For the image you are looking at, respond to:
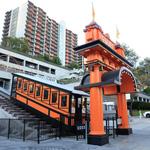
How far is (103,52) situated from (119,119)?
4896 millimetres

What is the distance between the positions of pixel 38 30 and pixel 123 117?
3218 inches

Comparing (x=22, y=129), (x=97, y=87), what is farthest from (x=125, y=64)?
(x=22, y=129)

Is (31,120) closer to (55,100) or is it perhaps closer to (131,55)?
(55,100)

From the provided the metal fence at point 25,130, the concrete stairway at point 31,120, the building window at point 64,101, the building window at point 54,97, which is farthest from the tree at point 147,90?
the metal fence at point 25,130

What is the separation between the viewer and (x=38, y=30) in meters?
89.4

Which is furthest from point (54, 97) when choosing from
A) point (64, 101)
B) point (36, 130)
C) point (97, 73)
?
point (97, 73)

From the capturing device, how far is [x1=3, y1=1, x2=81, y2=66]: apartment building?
8369 cm

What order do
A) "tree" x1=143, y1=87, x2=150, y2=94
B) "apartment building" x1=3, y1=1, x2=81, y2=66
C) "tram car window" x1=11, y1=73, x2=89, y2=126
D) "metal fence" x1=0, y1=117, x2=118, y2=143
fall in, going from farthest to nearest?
"apartment building" x1=3, y1=1, x2=81, y2=66, "tree" x1=143, y1=87, x2=150, y2=94, "tram car window" x1=11, y1=73, x2=89, y2=126, "metal fence" x1=0, y1=117, x2=118, y2=143

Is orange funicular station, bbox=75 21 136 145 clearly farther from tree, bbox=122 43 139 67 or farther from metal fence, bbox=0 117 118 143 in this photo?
tree, bbox=122 43 139 67

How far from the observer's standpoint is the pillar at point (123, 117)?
42.5 ft

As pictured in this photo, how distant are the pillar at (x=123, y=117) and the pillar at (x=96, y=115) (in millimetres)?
3617

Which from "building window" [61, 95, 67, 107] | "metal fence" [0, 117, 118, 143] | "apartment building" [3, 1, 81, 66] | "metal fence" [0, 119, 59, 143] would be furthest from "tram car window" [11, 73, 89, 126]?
"apartment building" [3, 1, 81, 66]

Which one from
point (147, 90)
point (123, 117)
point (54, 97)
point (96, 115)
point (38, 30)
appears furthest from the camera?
point (38, 30)

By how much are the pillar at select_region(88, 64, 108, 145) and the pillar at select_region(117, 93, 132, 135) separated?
3.62 metres
